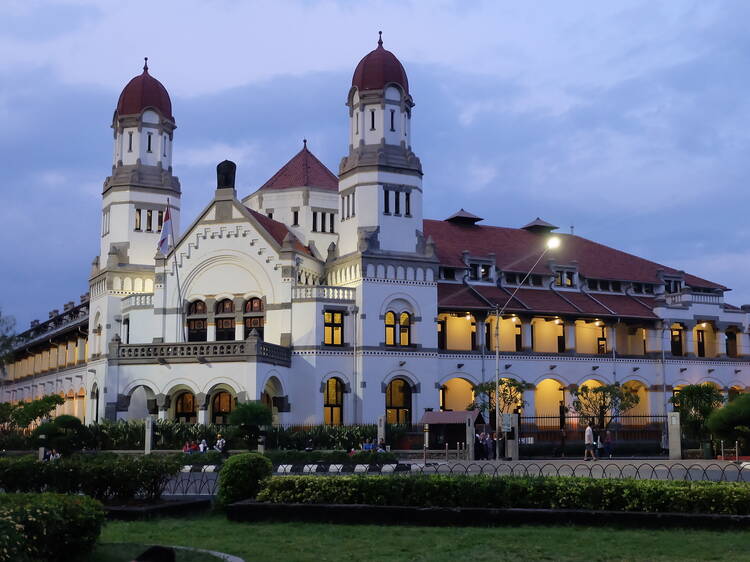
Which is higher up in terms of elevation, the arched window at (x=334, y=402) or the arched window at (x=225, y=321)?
the arched window at (x=225, y=321)

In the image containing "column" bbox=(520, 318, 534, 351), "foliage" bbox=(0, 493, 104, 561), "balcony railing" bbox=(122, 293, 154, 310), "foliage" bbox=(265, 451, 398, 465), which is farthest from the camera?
"column" bbox=(520, 318, 534, 351)

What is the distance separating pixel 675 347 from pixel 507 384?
16756 millimetres

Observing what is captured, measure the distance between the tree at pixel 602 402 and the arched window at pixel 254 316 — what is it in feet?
63.6

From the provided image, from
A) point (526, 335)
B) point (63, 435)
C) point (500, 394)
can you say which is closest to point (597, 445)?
point (500, 394)

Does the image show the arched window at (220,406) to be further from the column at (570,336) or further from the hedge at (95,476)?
the hedge at (95,476)

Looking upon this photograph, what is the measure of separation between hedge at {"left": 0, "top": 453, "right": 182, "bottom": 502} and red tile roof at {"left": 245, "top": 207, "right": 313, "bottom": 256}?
3464 cm

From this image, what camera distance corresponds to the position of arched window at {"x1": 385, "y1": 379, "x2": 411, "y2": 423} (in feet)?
187

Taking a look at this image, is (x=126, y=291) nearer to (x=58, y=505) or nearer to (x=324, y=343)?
(x=324, y=343)

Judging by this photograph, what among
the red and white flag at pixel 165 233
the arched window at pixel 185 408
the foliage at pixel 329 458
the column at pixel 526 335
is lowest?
the foliage at pixel 329 458

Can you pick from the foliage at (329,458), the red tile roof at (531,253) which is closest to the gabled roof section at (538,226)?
the red tile roof at (531,253)

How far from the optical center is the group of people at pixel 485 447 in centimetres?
4688

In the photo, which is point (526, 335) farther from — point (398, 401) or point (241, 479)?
point (241, 479)

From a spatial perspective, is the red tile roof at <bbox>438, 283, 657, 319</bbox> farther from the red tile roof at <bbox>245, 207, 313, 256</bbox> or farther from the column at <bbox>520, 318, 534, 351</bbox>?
the red tile roof at <bbox>245, 207, 313, 256</bbox>

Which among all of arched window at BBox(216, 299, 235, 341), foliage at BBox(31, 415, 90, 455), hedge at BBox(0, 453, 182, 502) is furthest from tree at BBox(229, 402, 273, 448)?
hedge at BBox(0, 453, 182, 502)
